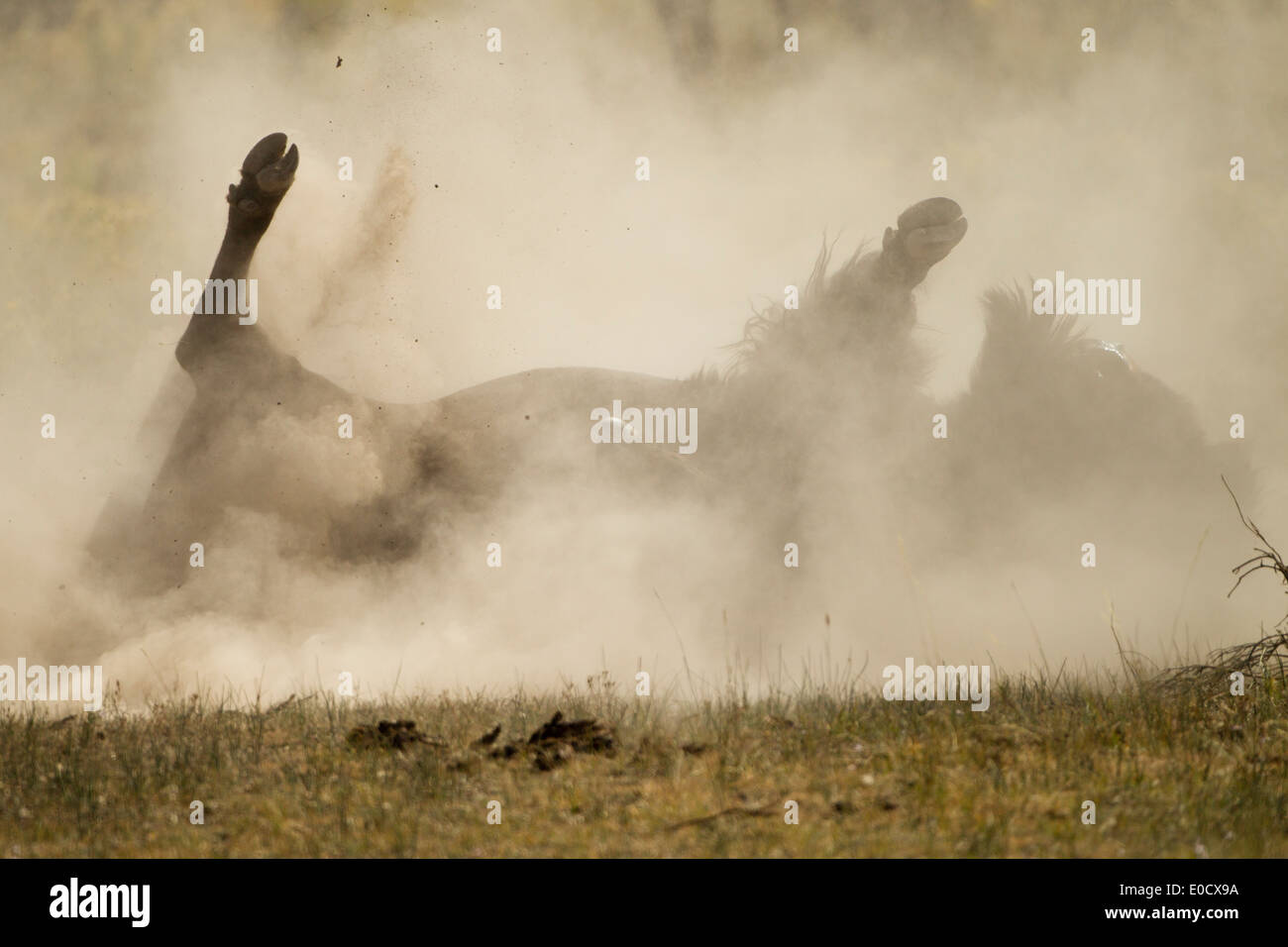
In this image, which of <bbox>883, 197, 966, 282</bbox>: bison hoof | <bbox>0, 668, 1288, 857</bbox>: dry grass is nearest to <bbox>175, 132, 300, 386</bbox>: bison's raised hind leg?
<bbox>0, 668, 1288, 857</bbox>: dry grass

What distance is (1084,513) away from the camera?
10.2 meters

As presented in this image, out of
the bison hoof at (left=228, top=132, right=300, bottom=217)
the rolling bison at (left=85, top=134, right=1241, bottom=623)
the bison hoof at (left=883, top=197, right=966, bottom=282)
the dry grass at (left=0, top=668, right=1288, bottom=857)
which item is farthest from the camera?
the bison hoof at (left=883, top=197, right=966, bottom=282)

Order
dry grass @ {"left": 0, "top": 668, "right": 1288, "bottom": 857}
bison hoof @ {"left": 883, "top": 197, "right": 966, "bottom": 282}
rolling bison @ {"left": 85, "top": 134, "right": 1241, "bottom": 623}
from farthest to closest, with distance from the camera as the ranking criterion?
1. bison hoof @ {"left": 883, "top": 197, "right": 966, "bottom": 282}
2. rolling bison @ {"left": 85, "top": 134, "right": 1241, "bottom": 623}
3. dry grass @ {"left": 0, "top": 668, "right": 1288, "bottom": 857}

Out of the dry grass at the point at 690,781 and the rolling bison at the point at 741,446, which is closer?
the dry grass at the point at 690,781

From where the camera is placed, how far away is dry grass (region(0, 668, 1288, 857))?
3.95m

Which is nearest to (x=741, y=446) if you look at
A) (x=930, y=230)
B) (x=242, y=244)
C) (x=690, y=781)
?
(x=930, y=230)

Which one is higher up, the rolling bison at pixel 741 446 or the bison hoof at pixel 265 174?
the bison hoof at pixel 265 174

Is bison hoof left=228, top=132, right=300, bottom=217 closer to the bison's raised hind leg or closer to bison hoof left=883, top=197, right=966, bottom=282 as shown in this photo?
the bison's raised hind leg

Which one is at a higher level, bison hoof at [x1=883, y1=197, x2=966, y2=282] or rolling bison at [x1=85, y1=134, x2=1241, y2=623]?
bison hoof at [x1=883, y1=197, x2=966, y2=282]

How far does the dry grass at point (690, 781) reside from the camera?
3.95 m

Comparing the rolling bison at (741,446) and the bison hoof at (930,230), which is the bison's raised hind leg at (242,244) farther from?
the bison hoof at (930,230)

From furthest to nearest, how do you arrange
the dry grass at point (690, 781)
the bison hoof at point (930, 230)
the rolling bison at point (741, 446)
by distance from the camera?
the bison hoof at point (930, 230)
the rolling bison at point (741, 446)
the dry grass at point (690, 781)

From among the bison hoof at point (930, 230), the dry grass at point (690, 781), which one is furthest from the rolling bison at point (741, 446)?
the dry grass at point (690, 781)

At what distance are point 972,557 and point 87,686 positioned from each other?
687cm
